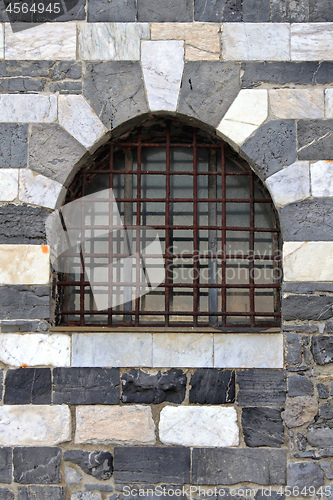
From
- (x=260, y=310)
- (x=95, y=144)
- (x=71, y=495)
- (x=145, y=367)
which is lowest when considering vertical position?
(x=71, y=495)

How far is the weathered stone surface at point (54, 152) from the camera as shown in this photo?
2746 mm

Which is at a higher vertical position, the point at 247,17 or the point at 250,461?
the point at 247,17

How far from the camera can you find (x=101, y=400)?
8.73ft

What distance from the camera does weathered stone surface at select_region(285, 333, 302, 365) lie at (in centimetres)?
265

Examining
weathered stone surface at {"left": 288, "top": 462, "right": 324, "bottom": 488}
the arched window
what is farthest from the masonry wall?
the arched window

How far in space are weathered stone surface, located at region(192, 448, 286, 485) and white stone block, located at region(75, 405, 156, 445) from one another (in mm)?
319

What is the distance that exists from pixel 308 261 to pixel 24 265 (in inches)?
69.1

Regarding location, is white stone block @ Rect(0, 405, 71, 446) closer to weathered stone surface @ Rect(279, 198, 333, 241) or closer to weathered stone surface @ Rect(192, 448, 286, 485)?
weathered stone surface @ Rect(192, 448, 286, 485)

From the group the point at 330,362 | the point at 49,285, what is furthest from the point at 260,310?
the point at 49,285

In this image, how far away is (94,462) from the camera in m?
2.62

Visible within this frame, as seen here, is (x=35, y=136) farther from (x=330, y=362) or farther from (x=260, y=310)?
(x=330, y=362)

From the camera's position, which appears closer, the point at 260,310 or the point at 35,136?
the point at 35,136

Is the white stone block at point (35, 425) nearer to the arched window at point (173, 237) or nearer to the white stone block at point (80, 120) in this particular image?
the arched window at point (173, 237)

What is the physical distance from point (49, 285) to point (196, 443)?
51.7 inches
